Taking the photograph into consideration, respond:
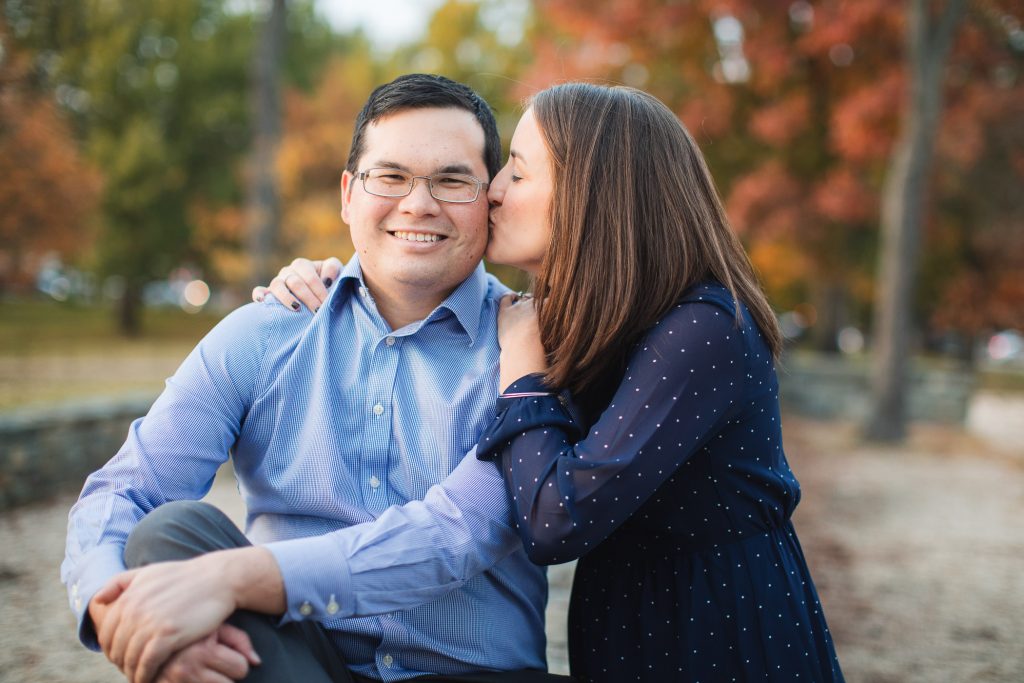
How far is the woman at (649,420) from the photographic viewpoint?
194 cm

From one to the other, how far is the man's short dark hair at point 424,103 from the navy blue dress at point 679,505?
30.8 inches

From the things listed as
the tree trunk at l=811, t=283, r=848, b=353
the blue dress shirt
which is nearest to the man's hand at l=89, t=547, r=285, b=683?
the blue dress shirt

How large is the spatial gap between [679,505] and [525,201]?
0.83 metres

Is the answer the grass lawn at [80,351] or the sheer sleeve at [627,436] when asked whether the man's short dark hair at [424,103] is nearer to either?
the sheer sleeve at [627,436]

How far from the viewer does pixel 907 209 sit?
36.1 feet

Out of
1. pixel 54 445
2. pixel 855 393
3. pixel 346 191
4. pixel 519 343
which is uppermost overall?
pixel 346 191

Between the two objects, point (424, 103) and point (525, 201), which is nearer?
point (525, 201)

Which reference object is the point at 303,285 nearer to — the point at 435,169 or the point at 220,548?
the point at 435,169

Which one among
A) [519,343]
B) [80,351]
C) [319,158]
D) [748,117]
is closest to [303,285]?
[519,343]

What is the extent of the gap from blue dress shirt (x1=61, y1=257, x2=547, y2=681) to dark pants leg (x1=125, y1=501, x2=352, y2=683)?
0.54 feet

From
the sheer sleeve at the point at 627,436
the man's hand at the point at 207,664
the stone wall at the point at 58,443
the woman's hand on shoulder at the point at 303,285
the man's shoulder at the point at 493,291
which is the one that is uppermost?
the woman's hand on shoulder at the point at 303,285

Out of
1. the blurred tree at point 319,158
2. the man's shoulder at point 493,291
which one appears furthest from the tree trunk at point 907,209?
the man's shoulder at point 493,291

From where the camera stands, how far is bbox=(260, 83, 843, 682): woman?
1.94 m

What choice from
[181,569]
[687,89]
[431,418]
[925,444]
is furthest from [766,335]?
[687,89]
